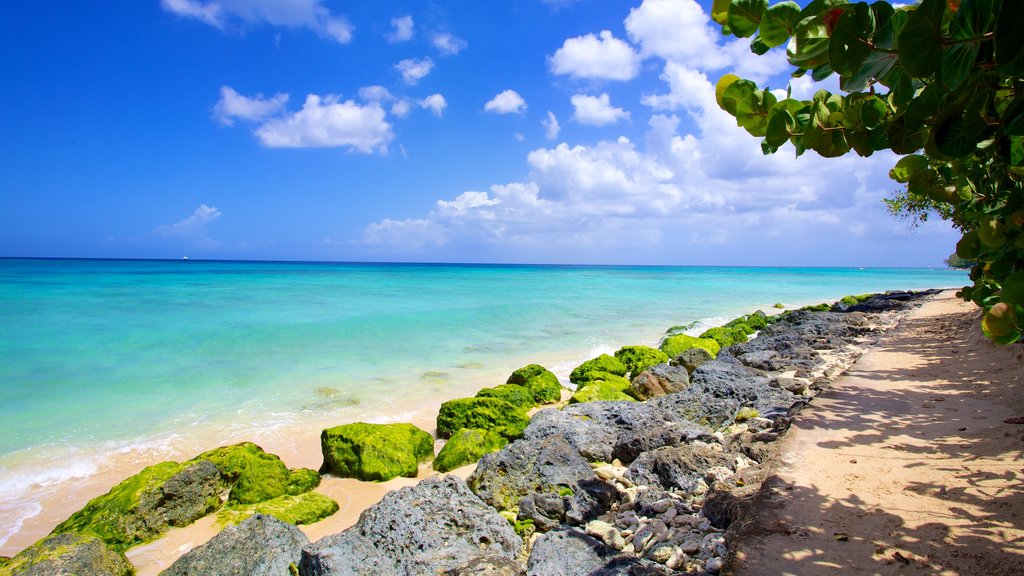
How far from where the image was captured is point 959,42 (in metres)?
A: 1.72

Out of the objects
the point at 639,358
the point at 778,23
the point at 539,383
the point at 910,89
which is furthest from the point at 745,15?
the point at 639,358

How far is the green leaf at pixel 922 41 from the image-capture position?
66.4 inches

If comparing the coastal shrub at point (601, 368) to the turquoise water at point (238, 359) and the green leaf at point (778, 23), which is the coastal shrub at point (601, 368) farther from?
the green leaf at point (778, 23)

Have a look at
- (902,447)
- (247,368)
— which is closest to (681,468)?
(902,447)

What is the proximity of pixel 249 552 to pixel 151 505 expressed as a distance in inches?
87.9

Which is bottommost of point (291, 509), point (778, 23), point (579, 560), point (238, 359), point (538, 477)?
point (238, 359)

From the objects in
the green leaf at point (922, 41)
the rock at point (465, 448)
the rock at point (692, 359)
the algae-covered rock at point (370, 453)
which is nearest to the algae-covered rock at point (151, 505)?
the algae-covered rock at point (370, 453)

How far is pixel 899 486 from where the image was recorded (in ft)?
14.1

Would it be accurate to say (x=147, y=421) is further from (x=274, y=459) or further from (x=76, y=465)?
(x=274, y=459)

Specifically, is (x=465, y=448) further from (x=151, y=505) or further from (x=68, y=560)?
(x=68, y=560)

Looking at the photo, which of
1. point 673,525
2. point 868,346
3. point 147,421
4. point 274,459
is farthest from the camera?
point 868,346

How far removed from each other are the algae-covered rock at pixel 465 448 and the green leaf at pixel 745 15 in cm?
553

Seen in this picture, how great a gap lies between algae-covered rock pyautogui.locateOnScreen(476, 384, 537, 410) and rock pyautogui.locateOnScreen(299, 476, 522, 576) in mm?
4518

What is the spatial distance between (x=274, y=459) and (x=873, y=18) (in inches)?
272
